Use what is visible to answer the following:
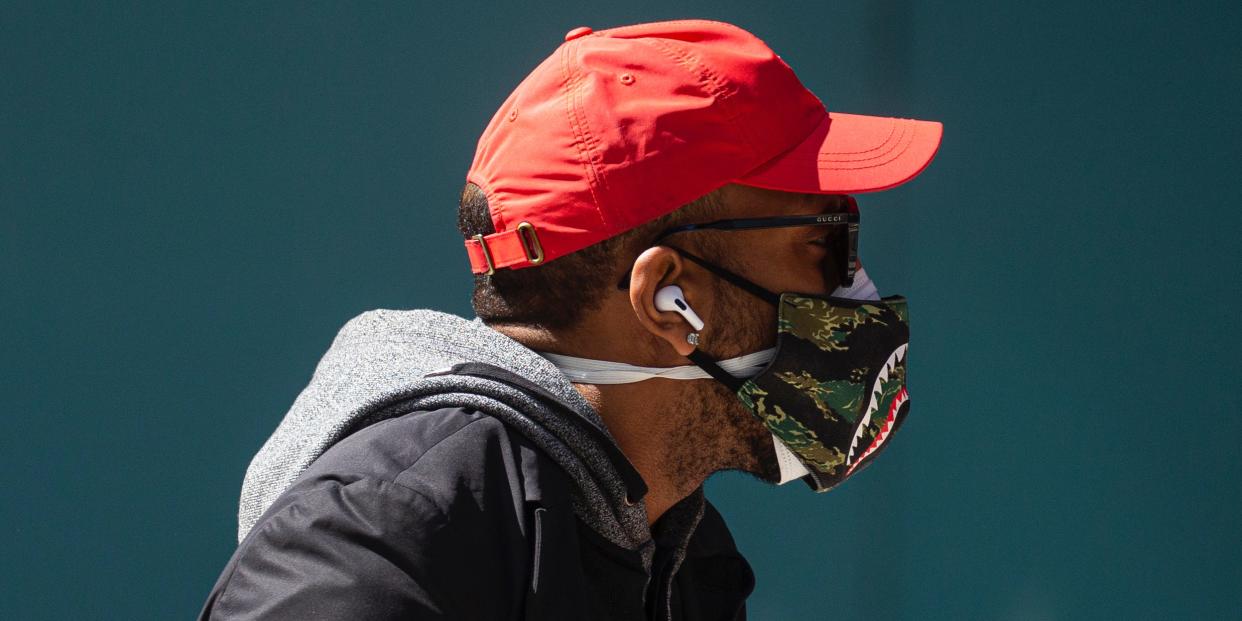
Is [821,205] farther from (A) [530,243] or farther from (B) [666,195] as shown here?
(A) [530,243]

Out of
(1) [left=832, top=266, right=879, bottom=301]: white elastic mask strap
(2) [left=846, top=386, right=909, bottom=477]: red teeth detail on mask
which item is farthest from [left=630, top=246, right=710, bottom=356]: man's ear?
(2) [left=846, top=386, right=909, bottom=477]: red teeth detail on mask

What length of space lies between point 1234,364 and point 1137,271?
0.33 meters

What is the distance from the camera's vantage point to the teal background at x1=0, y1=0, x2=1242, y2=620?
2588 mm

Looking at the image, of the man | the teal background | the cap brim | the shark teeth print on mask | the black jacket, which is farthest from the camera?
the teal background

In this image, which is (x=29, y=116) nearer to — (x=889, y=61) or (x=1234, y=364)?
(x=889, y=61)

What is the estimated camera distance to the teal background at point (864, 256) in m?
2.59

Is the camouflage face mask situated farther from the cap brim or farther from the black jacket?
the black jacket

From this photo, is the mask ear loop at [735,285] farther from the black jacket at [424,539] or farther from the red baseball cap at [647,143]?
the black jacket at [424,539]

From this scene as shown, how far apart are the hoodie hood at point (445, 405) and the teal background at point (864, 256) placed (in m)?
0.86

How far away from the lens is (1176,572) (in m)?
3.08

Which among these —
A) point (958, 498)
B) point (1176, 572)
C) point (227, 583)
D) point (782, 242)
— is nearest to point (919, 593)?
point (958, 498)

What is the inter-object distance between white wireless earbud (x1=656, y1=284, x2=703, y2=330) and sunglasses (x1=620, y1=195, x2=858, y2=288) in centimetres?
7

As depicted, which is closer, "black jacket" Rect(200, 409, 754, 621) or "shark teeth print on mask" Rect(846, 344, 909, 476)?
"black jacket" Rect(200, 409, 754, 621)

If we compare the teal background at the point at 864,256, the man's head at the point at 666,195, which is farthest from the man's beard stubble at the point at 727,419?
the teal background at the point at 864,256
